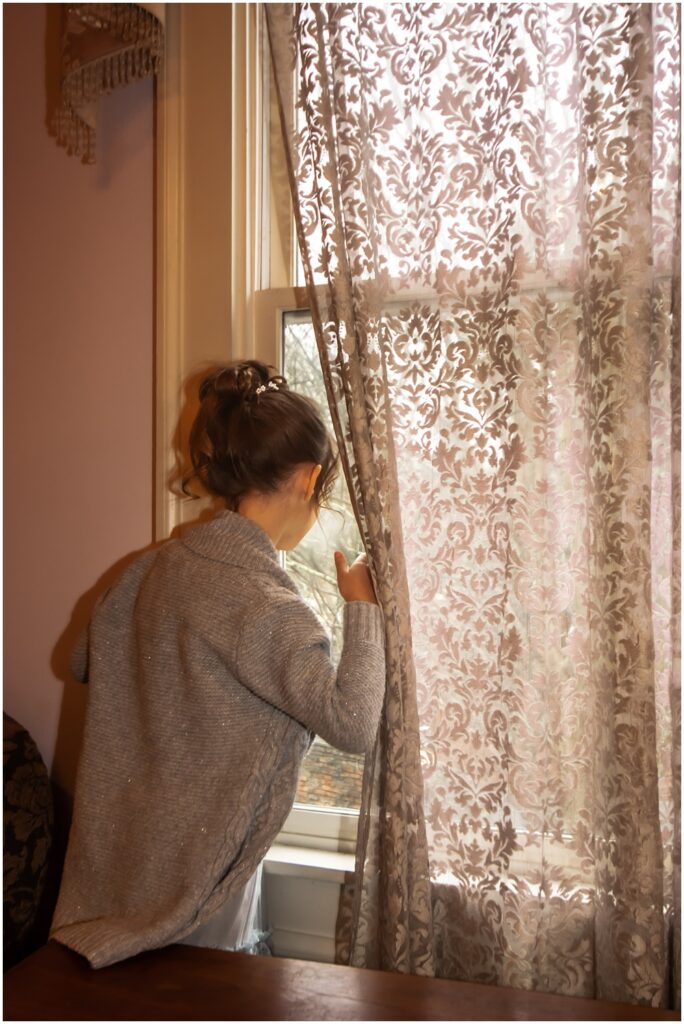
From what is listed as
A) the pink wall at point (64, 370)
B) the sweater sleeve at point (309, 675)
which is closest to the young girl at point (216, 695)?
the sweater sleeve at point (309, 675)

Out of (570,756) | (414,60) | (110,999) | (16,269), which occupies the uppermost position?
(414,60)

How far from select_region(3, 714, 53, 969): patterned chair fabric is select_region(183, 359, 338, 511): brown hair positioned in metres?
0.69

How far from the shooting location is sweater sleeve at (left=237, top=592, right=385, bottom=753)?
3.66ft

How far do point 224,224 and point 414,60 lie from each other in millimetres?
451

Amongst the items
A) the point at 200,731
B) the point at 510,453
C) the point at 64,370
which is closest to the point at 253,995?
the point at 200,731

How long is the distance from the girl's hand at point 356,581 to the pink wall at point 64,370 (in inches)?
19.1

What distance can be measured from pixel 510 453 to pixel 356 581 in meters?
0.32

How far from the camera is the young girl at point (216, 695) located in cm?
115

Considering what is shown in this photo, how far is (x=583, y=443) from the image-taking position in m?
1.27

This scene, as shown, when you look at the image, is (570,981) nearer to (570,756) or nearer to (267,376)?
(570,756)

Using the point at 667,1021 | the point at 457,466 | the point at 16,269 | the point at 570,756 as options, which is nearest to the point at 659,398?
the point at 457,466

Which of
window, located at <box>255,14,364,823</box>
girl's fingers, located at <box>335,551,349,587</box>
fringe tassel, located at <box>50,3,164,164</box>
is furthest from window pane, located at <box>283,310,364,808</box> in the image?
fringe tassel, located at <box>50,3,164,164</box>

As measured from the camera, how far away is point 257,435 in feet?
4.19

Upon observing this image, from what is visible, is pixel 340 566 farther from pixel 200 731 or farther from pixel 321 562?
pixel 200 731
